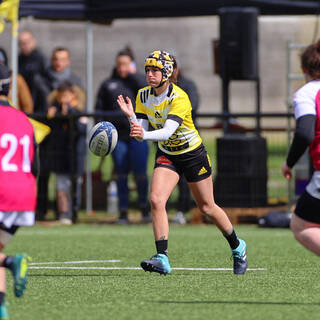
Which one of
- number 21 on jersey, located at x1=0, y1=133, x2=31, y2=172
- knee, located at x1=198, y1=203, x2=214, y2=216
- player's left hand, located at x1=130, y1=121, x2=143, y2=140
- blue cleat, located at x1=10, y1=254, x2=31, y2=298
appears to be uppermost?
→ number 21 on jersey, located at x1=0, y1=133, x2=31, y2=172

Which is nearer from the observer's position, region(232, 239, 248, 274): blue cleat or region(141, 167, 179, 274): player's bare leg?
region(141, 167, 179, 274): player's bare leg

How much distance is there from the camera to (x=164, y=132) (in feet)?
26.5

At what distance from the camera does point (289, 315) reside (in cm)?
627

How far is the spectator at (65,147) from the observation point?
14398 mm

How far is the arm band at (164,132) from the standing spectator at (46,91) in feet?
21.0

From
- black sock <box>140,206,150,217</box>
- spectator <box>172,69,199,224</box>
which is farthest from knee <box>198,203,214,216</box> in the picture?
black sock <box>140,206,150,217</box>

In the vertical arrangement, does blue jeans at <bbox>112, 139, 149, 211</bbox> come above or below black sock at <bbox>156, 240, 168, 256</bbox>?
below

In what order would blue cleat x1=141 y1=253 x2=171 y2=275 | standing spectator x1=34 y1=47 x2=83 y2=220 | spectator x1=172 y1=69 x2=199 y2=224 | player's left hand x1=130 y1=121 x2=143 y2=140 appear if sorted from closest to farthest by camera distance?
1. player's left hand x1=130 y1=121 x2=143 y2=140
2. blue cleat x1=141 y1=253 x2=171 y2=275
3. spectator x1=172 y1=69 x2=199 y2=224
4. standing spectator x1=34 y1=47 x2=83 y2=220

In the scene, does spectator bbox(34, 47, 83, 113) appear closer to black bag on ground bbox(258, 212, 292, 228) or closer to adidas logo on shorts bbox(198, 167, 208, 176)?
black bag on ground bbox(258, 212, 292, 228)

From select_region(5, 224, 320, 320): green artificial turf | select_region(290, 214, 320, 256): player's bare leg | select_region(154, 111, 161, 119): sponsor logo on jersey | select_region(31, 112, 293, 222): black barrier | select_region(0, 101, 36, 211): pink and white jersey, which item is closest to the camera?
select_region(0, 101, 36, 211): pink and white jersey

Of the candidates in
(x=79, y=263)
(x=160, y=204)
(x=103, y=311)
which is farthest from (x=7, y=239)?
(x=79, y=263)

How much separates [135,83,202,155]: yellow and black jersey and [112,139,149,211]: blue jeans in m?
5.39

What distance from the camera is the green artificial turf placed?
6.45m

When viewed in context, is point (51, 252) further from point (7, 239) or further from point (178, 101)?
point (7, 239)
